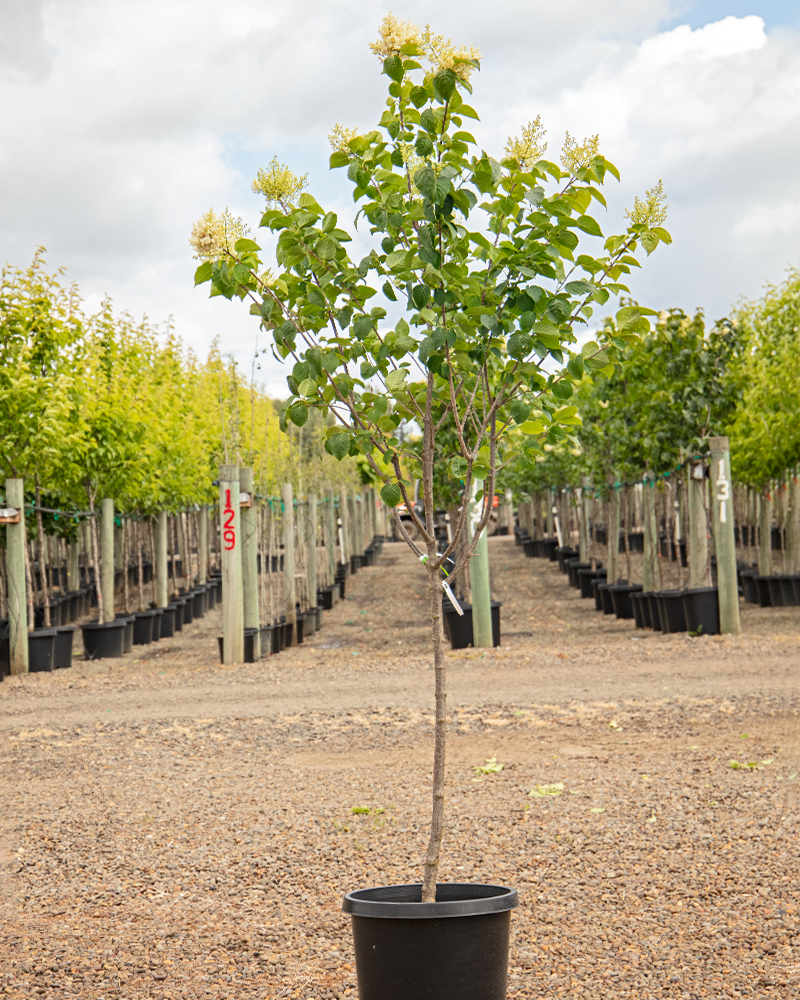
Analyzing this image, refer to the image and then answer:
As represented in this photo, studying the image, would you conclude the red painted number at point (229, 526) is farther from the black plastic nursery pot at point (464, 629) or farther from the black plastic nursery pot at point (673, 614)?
the black plastic nursery pot at point (673, 614)

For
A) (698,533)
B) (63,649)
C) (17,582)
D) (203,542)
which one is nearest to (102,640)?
(63,649)

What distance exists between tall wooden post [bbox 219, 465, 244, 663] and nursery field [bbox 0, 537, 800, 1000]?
4.40 feet

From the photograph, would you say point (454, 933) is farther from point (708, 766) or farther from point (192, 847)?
point (708, 766)

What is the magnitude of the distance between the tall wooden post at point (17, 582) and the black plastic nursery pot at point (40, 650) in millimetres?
111

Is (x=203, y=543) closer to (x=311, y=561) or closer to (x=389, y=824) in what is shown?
(x=311, y=561)

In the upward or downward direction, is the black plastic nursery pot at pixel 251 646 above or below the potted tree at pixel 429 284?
below

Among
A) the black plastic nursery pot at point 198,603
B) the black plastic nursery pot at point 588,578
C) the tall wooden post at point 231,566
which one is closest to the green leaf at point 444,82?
the tall wooden post at point 231,566

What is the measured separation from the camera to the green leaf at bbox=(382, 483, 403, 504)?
2721 millimetres

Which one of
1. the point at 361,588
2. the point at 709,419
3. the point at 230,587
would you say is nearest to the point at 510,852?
the point at 230,587

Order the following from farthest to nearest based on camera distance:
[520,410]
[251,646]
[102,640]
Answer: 1. [102,640]
2. [251,646]
3. [520,410]

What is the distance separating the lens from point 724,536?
453 inches

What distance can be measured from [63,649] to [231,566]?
2.36 metres

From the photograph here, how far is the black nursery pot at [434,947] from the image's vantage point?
2.60m

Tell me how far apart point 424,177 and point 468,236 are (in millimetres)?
243
